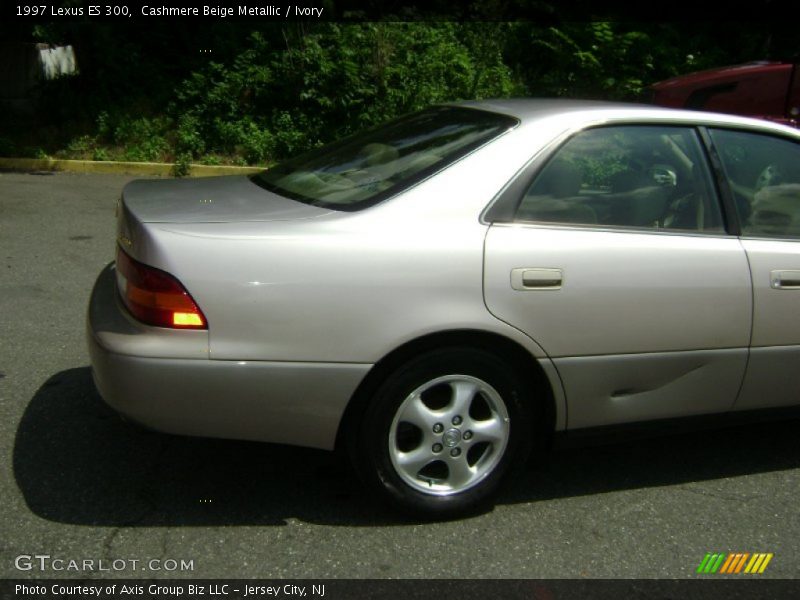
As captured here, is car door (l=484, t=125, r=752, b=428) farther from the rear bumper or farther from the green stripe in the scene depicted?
the rear bumper

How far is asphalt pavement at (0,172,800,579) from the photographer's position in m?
3.01

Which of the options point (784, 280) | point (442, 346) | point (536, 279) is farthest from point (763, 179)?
point (442, 346)

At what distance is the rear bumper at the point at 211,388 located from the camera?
2.93 m

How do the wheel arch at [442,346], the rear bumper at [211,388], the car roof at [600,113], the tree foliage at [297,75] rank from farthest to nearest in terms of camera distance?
the tree foliage at [297,75] < the car roof at [600,113] < the wheel arch at [442,346] < the rear bumper at [211,388]

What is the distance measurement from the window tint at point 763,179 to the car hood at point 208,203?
1.70 metres

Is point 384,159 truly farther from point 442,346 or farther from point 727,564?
point 727,564

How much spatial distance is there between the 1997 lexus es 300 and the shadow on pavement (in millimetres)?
358

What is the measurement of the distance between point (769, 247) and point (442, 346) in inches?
57.0

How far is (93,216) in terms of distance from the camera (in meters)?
8.80

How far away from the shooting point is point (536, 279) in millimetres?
3188

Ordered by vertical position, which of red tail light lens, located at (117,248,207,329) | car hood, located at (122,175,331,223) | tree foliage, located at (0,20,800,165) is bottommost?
tree foliage, located at (0,20,800,165)

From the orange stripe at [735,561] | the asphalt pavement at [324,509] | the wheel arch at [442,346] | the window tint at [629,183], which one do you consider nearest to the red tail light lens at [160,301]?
the wheel arch at [442,346]

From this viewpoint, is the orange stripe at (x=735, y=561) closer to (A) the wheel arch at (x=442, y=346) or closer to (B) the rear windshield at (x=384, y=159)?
(A) the wheel arch at (x=442, y=346)
